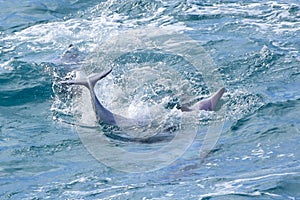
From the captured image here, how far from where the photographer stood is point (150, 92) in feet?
44.7

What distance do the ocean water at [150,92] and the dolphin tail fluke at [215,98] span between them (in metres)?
0.17

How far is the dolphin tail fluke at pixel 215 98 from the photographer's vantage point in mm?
12336

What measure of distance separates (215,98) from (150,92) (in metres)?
1.67

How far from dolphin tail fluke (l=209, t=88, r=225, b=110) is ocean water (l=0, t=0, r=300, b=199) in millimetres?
168

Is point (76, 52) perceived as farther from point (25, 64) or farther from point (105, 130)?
point (105, 130)

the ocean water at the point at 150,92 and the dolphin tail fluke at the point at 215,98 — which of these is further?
the dolphin tail fluke at the point at 215,98

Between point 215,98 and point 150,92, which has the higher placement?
point 150,92

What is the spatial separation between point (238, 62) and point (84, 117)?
383 centimetres

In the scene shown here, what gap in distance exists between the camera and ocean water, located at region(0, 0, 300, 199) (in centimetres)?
979

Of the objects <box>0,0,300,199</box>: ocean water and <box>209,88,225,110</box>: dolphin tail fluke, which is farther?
<box>209,88,225,110</box>: dolphin tail fluke

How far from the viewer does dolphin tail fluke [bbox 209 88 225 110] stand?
40.5ft

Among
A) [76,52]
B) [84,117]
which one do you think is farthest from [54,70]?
[84,117]

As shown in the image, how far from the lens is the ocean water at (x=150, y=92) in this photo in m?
9.79

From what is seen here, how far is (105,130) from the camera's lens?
11781mm
